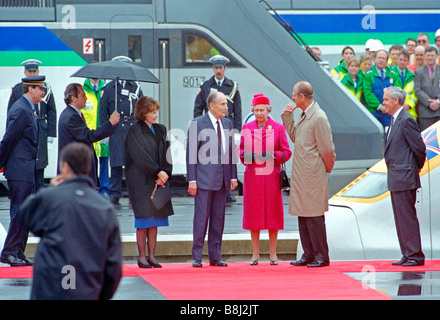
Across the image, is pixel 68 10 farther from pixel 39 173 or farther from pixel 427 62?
pixel 427 62

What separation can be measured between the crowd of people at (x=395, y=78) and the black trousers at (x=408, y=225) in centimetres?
566

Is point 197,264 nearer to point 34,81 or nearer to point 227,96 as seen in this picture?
point 34,81

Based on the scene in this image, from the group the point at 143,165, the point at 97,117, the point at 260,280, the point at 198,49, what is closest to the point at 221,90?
the point at 198,49

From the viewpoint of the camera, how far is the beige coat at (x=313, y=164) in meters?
8.46

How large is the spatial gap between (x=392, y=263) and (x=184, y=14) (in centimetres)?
602

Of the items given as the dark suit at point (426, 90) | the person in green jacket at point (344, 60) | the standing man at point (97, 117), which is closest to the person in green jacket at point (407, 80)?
the dark suit at point (426, 90)

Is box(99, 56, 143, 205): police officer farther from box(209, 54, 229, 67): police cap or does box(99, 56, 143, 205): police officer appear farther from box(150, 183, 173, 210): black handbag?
box(150, 183, 173, 210): black handbag

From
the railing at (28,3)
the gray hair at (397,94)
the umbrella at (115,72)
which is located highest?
the railing at (28,3)

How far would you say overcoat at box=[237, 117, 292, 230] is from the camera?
889 centimetres

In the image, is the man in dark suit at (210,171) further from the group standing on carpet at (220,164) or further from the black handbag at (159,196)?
the black handbag at (159,196)

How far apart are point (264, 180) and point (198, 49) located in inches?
195

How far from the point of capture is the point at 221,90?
12.5 m

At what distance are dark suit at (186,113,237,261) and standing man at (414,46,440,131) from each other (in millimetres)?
6447
